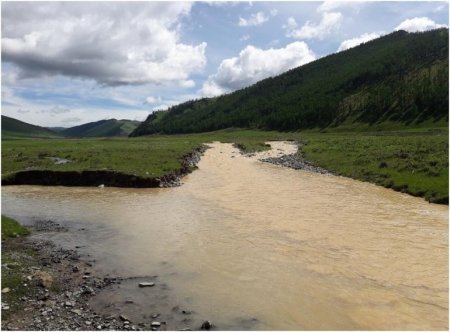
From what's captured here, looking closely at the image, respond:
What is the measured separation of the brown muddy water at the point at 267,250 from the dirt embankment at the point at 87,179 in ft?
8.26

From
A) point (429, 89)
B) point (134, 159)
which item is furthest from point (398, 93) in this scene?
point (134, 159)

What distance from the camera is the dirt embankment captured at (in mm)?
40781

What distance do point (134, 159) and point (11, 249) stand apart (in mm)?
33984

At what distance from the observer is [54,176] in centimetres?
4269

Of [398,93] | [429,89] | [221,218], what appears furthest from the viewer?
[398,93]

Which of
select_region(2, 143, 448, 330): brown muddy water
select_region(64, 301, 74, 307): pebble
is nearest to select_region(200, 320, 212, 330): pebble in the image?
select_region(2, 143, 448, 330): brown muddy water

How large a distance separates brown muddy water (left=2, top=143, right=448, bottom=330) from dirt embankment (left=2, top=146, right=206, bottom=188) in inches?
99.1

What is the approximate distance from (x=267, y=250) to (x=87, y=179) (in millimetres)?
27563

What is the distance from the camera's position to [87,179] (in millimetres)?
42156

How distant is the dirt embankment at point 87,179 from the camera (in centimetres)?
4078

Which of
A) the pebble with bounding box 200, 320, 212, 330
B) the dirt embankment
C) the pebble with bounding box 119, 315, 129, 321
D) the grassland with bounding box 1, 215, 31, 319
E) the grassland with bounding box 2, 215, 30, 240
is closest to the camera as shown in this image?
the pebble with bounding box 200, 320, 212, 330

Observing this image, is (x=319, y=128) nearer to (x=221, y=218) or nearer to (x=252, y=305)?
(x=221, y=218)

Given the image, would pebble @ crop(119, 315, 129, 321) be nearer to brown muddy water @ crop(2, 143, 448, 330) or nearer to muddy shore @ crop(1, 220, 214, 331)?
muddy shore @ crop(1, 220, 214, 331)

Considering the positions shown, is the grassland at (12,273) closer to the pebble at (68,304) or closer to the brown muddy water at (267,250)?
the pebble at (68,304)
